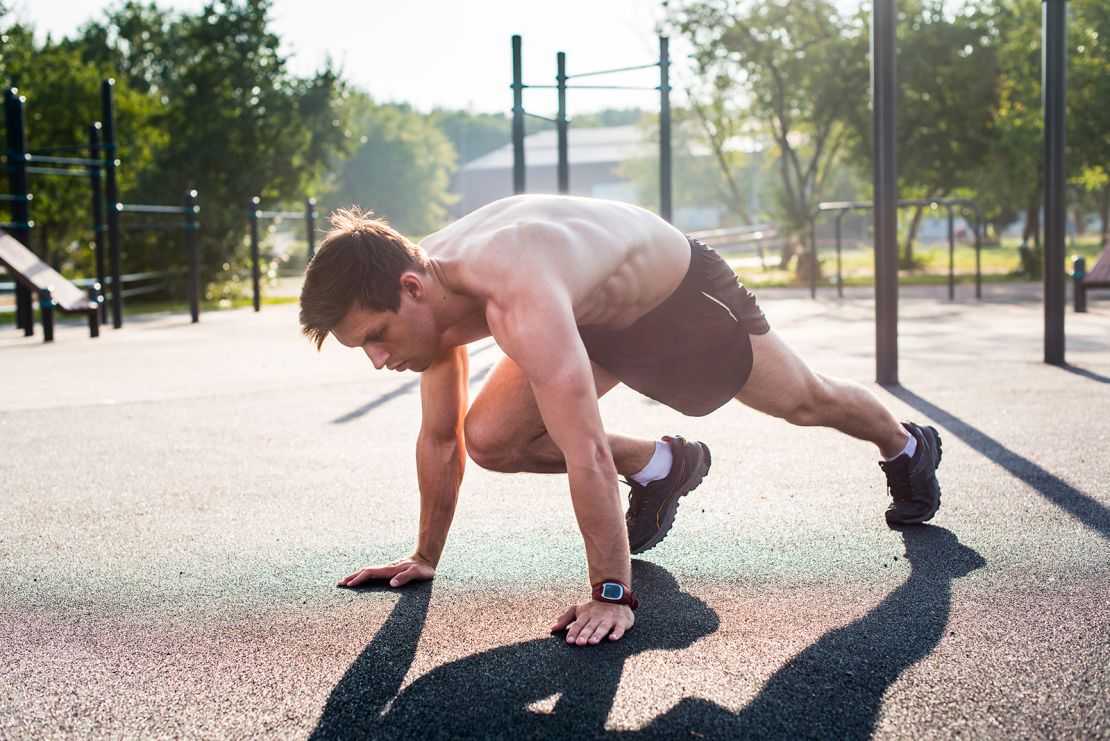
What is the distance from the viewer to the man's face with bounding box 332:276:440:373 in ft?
8.29

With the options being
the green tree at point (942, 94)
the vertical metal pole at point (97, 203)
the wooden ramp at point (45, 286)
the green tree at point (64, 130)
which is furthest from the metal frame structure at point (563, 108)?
the green tree at point (942, 94)

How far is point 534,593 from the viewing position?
9.52 ft

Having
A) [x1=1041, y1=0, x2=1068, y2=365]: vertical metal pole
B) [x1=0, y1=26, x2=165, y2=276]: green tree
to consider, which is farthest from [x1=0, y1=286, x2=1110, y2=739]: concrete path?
[x1=0, y1=26, x2=165, y2=276]: green tree

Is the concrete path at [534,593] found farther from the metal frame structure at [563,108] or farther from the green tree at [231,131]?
the green tree at [231,131]

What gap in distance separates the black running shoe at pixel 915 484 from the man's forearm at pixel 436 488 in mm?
1281

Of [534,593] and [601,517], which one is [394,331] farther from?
[534,593]

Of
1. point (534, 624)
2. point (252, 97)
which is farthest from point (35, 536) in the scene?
point (252, 97)

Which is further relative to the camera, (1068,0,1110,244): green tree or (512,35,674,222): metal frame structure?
(1068,0,1110,244): green tree

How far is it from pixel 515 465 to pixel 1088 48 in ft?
58.2

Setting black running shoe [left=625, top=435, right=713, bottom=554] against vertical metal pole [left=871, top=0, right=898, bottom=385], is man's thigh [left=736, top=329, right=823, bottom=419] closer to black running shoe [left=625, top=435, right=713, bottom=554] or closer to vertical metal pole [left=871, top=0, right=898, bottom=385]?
black running shoe [left=625, top=435, right=713, bottom=554]

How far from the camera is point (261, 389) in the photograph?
7.11 metres

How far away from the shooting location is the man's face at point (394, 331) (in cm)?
253

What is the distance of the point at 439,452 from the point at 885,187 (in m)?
4.43

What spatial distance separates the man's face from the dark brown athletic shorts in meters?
0.57
